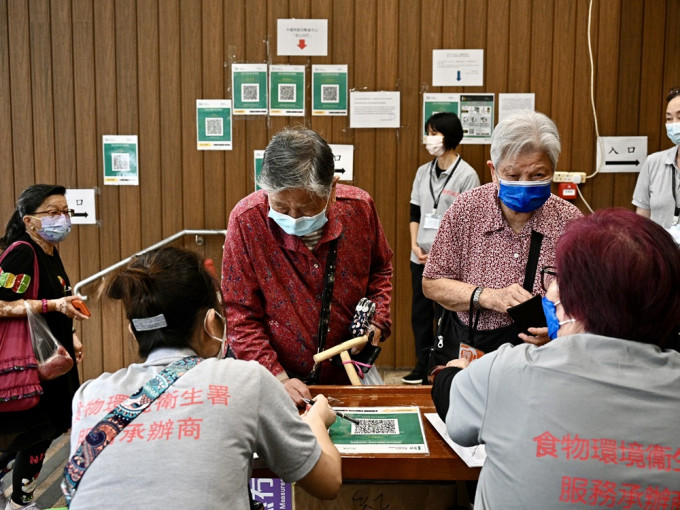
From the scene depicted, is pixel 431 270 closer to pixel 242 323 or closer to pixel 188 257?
pixel 242 323

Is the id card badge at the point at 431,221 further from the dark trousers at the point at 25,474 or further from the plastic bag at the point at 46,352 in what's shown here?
the dark trousers at the point at 25,474

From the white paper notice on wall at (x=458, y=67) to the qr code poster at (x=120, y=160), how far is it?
2.35 m

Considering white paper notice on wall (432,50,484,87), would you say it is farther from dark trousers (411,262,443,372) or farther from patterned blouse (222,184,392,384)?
patterned blouse (222,184,392,384)

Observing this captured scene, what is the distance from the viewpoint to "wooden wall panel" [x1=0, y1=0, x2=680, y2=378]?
4410mm

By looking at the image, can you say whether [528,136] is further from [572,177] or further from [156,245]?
[156,245]

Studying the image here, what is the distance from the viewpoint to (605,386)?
41.4 inches

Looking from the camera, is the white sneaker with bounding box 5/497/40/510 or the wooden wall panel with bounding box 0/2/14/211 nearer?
the white sneaker with bounding box 5/497/40/510

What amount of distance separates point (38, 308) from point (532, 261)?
2274 mm

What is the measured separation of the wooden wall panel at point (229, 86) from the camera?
4410 mm

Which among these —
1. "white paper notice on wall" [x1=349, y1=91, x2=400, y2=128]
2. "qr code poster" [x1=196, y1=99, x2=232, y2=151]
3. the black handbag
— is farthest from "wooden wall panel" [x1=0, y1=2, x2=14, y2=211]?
the black handbag

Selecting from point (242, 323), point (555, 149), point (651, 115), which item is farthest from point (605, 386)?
point (651, 115)

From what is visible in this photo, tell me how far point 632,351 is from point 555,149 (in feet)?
3.37

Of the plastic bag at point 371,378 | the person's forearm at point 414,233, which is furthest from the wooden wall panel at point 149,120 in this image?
the plastic bag at point 371,378

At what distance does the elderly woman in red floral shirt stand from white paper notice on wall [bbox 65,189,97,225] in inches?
119
